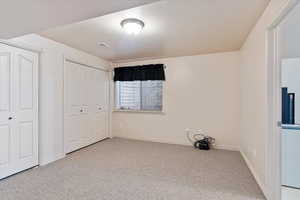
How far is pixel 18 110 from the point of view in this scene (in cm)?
259

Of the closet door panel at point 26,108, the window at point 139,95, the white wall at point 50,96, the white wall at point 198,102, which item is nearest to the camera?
the closet door panel at point 26,108

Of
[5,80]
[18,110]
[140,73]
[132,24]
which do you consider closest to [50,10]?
[132,24]

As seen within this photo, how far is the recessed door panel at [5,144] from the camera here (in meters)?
2.38

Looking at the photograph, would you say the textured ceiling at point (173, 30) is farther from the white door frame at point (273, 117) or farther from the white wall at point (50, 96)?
the white door frame at point (273, 117)

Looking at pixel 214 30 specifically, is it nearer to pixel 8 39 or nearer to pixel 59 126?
pixel 8 39

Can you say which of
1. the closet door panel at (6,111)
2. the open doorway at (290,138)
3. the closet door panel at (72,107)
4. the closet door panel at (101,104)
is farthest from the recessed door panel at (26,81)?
the open doorway at (290,138)

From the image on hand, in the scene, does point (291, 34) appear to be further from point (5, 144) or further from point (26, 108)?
point (5, 144)

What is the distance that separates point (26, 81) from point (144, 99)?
2.75 m

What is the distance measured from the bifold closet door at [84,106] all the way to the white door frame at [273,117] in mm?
3454

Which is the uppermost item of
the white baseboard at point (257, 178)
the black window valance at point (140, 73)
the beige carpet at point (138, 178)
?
the black window valance at point (140, 73)

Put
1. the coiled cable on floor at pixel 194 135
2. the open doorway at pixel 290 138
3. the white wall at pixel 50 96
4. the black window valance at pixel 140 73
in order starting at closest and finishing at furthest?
1. the open doorway at pixel 290 138
2. the white wall at pixel 50 96
3. the coiled cable on floor at pixel 194 135
4. the black window valance at pixel 140 73

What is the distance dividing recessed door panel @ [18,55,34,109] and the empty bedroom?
2 cm

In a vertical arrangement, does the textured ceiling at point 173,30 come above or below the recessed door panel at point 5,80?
above

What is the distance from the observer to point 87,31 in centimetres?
266
